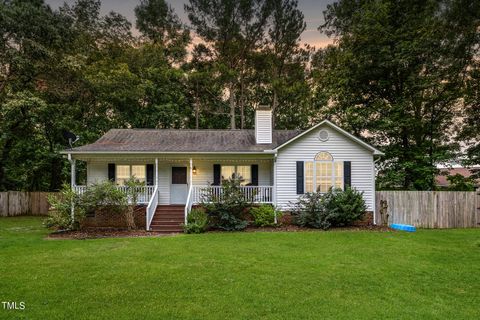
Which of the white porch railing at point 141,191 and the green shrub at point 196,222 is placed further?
the white porch railing at point 141,191

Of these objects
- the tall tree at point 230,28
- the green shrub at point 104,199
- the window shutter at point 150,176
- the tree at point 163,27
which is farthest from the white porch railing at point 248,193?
the tree at point 163,27

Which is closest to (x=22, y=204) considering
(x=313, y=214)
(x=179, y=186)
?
(x=179, y=186)

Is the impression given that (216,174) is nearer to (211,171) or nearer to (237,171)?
(211,171)

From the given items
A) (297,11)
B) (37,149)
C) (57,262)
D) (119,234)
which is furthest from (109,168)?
(297,11)

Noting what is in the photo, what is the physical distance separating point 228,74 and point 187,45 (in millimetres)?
5390

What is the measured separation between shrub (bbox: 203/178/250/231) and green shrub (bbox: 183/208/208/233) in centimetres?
35

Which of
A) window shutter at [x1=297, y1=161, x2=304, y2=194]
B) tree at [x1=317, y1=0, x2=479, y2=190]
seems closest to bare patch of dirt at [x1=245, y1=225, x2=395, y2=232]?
window shutter at [x1=297, y1=161, x2=304, y2=194]

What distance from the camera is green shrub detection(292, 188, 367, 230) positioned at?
41.4ft

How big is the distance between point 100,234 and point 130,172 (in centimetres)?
387

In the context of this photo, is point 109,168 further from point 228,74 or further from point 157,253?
point 228,74

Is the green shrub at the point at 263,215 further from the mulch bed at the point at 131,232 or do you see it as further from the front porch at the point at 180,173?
the front porch at the point at 180,173

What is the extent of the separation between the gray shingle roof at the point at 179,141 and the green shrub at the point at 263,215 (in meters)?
2.72

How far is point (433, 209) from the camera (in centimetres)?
1391

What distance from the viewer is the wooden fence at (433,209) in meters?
13.9
